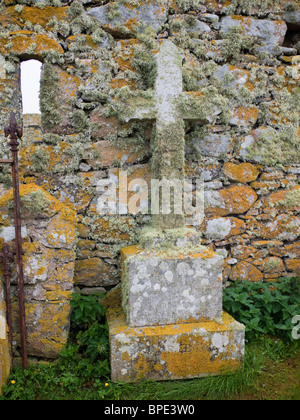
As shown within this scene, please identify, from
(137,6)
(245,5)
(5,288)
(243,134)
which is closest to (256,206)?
(243,134)

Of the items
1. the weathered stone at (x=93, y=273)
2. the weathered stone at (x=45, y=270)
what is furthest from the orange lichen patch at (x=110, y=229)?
the weathered stone at (x=45, y=270)

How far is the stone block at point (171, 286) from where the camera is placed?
8.05 feet

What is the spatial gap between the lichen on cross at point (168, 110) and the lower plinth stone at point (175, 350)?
2.66 ft

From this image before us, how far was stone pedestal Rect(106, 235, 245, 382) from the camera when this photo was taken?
7.82ft

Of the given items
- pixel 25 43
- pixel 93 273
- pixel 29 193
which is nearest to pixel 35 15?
pixel 25 43

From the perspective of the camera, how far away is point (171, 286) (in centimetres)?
249

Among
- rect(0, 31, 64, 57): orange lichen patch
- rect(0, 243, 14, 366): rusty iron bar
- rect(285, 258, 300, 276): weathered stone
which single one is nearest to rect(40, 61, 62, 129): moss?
rect(0, 31, 64, 57): orange lichen patch

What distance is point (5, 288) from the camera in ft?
8.00

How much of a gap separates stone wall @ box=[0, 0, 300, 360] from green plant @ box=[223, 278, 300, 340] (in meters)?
0.26

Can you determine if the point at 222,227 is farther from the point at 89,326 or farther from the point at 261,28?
the point at 261,28

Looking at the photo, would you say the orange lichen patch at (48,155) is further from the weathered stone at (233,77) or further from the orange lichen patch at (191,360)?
the orange lichen patch at (191,360)

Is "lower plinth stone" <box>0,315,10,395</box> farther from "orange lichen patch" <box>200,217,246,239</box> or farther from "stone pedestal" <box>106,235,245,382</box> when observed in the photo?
"orange lichen patch" <box>200,217,246,239</box>

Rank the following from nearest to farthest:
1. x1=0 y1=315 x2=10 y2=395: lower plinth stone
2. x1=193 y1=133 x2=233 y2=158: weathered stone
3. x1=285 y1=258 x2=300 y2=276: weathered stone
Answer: x1=0 y1=315 x2=10 y2=395: lower plinth stone < x1=193 y1=133 x2=233 y2=158: weathered stone < x1=285 y1=258 x2=300 y2=276: weathered stone

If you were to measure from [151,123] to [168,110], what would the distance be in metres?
0.27
